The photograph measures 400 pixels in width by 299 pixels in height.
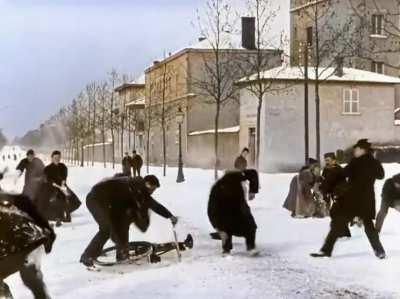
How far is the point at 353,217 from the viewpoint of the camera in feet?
8.55

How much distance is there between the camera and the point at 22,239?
2.04 meters

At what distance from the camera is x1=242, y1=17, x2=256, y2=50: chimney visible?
233cm

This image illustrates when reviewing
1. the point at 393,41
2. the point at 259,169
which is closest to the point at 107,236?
the point at 259,169

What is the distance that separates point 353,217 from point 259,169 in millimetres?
436

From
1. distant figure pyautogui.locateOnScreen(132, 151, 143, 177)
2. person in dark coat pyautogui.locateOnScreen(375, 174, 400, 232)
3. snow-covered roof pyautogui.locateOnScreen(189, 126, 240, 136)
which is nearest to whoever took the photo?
snow-covered roof pyautogui.locateOnScreen(189, 126, 240, 136)

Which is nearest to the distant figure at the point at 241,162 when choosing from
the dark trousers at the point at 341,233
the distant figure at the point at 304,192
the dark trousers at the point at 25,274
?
the distant figure at the point at 304,192

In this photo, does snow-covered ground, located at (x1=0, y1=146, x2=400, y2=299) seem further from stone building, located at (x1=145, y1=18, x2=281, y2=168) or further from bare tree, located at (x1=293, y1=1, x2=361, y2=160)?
bare tree, located at (x1=293, y1=1, x2=361, y2=160)

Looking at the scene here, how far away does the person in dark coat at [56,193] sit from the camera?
86.0 inches

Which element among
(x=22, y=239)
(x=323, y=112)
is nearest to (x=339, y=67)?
(x=323, y=112)

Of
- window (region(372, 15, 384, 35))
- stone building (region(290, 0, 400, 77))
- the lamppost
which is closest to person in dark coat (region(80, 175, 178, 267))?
the lamppost

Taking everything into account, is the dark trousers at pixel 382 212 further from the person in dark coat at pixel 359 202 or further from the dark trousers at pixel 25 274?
the dark trousers at pixel 25 274

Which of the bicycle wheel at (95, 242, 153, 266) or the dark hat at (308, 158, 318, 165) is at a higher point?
the dark hat at (308, 158, 318, 165)

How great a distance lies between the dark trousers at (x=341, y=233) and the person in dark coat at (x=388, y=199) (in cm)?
3

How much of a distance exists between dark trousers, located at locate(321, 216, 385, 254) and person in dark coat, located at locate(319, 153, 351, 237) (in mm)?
31
